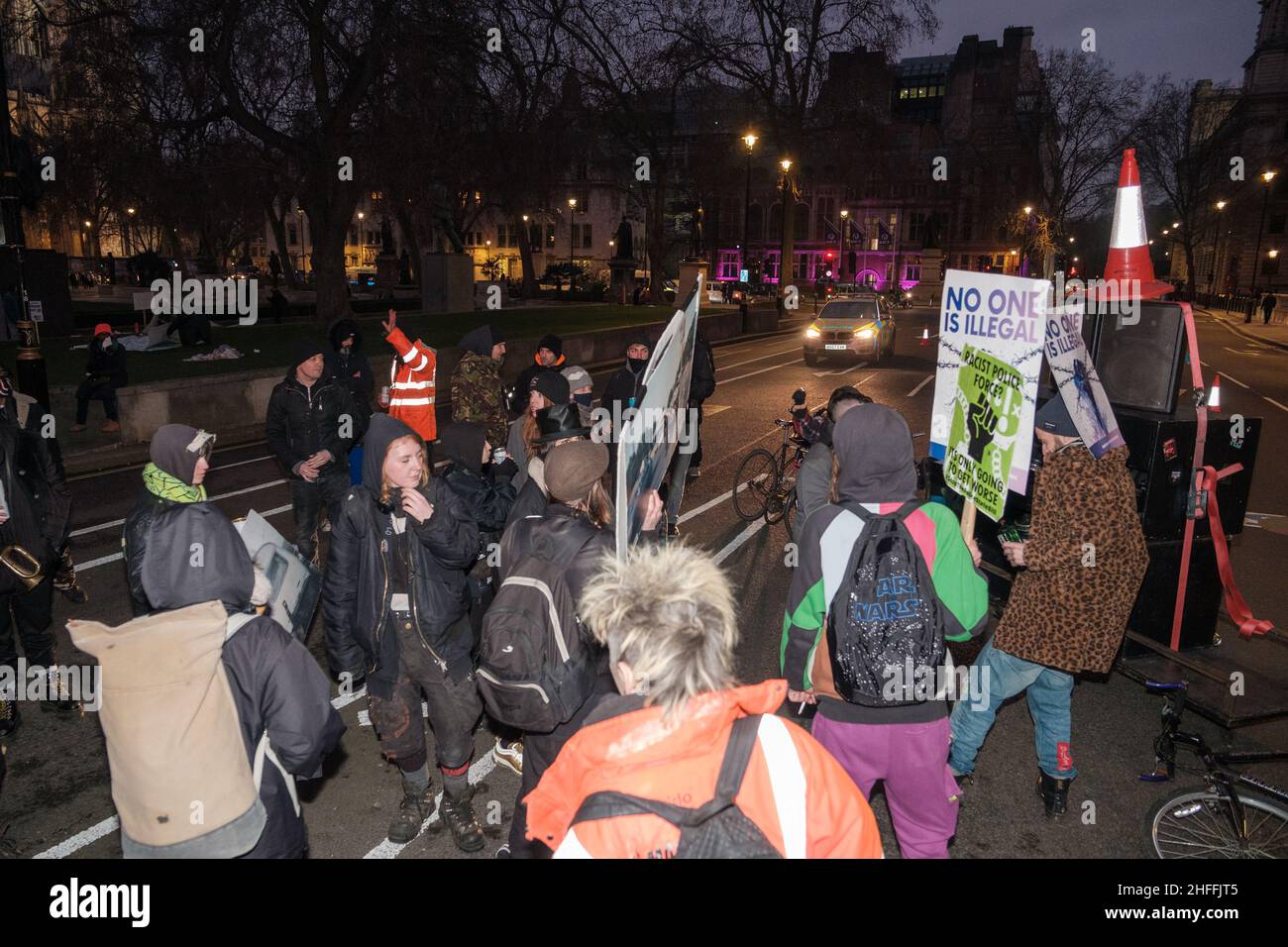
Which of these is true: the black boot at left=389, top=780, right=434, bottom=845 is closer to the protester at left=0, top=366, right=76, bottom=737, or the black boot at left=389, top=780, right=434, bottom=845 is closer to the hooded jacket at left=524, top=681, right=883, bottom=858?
the hooded jacket at left=524, top=681, right=883, bottom=858

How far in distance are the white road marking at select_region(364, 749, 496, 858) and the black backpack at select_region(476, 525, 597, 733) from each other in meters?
1.28

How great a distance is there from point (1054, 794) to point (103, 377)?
1330 centimetres

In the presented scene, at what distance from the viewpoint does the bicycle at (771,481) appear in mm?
8829

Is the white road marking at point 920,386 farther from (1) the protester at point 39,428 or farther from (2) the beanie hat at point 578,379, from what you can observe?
(1) the protester at point 39,428

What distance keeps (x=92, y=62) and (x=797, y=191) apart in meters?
31.4

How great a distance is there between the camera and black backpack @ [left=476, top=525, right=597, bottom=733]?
2723 millimetres

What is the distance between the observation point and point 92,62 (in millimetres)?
16266

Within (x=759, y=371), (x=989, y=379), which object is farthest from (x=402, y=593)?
(x=759, y=371)

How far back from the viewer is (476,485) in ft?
12.4

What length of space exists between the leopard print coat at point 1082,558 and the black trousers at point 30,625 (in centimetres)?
548

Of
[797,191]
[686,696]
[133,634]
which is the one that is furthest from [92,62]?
[797,191]

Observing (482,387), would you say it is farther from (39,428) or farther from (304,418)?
(39,428)

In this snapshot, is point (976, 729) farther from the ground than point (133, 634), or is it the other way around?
point (133, 634)
